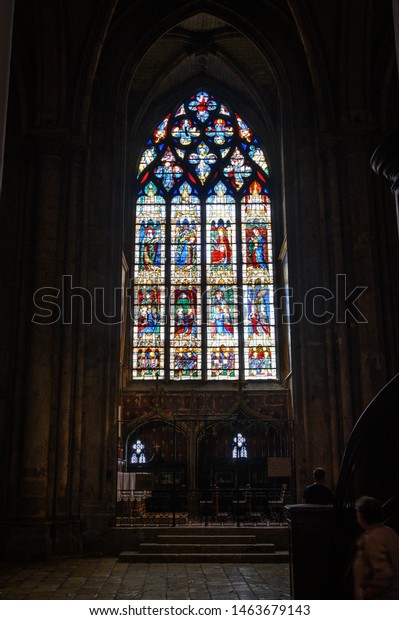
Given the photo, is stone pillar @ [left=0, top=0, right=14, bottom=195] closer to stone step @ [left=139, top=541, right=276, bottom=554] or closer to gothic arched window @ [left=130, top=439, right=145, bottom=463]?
stone step @ [left=139, top=541, right=276, bottom=554]

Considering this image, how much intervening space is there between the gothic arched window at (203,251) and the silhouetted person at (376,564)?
1298cm

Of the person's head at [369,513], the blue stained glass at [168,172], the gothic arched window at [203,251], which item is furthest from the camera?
the blue stained glass at [168,172]

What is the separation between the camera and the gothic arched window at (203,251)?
54.8ft

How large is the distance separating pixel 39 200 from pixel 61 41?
2840 mm

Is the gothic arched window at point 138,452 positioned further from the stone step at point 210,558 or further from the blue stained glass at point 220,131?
the blue stained glass at point 220,131

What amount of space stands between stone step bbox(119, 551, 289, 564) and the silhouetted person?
630 centimetres

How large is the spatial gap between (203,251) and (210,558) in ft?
30.8

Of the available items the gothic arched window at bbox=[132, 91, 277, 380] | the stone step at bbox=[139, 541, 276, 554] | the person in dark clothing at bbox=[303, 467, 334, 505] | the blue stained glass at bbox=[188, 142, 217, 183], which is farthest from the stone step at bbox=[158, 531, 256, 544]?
the blue stained glass at bbox=[188, 142, 217, 183]

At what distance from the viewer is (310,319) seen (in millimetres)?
11117

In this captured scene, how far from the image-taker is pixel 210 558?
31.0ft

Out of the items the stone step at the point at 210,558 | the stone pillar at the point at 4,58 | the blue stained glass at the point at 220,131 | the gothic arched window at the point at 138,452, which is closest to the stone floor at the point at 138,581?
the stone step at the point at 210,558

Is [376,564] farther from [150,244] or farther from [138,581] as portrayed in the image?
[150,244]

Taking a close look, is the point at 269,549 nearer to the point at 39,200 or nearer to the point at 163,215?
the point at 39,200

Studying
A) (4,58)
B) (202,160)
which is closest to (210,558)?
(4,58)
